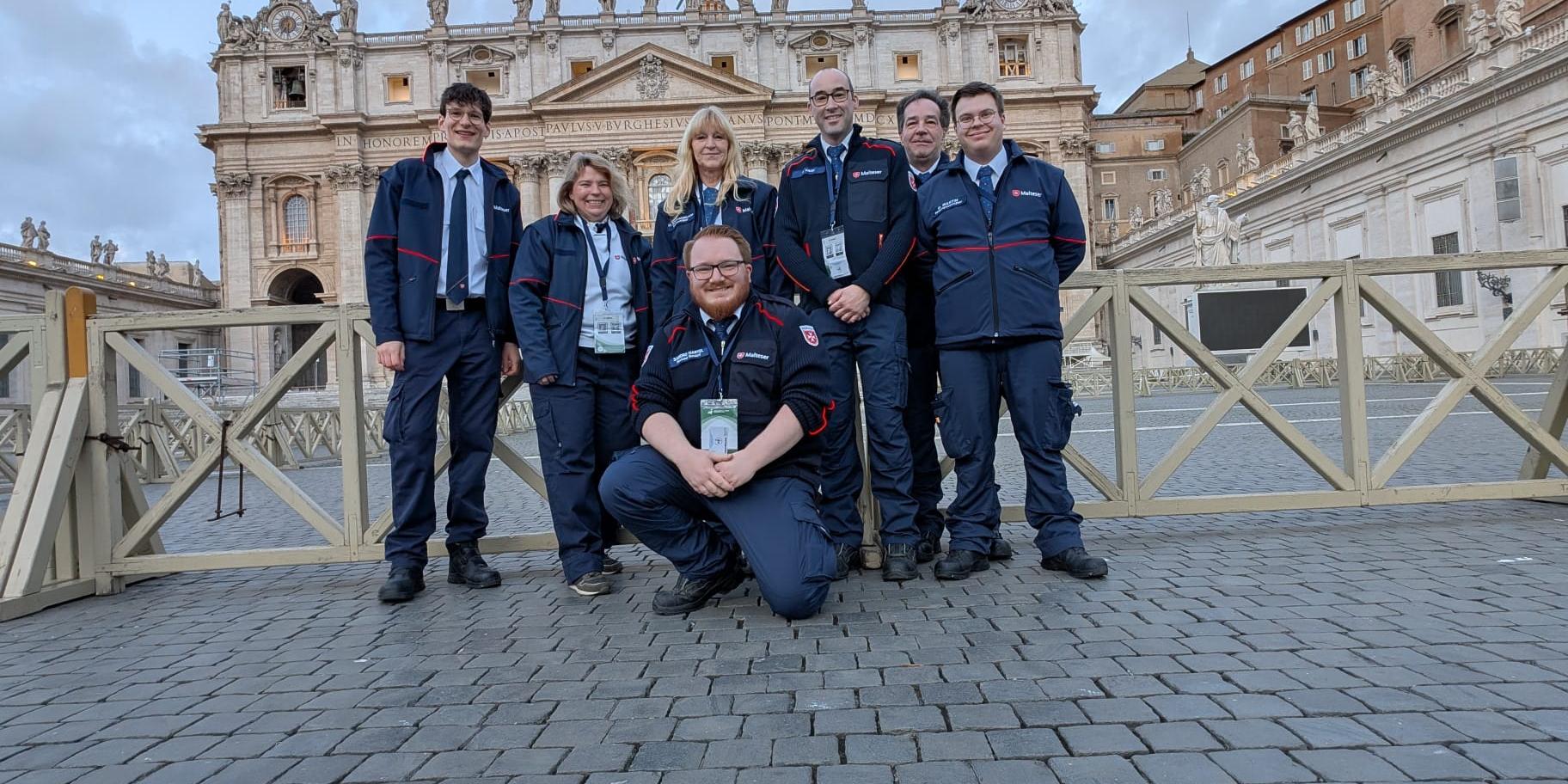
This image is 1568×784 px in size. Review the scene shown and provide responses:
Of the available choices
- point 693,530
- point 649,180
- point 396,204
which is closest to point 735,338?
point 693,530

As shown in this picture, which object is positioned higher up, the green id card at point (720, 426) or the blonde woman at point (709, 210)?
the blonde woman at point (709, 210)

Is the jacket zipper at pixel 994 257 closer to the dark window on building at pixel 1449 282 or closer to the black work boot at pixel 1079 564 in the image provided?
the black work boot at pixel 1079 564

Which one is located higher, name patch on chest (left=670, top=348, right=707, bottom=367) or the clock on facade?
the clock on facade

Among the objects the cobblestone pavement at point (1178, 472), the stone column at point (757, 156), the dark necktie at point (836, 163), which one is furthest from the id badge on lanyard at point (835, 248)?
the stone column at point (757, 156)

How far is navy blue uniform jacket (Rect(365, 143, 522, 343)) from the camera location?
13.1 ft

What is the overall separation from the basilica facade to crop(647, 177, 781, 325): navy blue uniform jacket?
4603 centimetres

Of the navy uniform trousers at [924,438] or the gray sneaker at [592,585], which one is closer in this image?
the gray sneaker at [592,585]

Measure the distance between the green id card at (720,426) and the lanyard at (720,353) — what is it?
0.11 meters

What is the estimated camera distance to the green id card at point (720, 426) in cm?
353

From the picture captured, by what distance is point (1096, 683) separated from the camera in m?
2.48

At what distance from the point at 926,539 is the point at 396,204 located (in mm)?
2969

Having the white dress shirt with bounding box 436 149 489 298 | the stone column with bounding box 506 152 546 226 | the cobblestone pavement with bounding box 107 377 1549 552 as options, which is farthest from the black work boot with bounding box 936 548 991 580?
the stone column with bounding box 506 152 546 226

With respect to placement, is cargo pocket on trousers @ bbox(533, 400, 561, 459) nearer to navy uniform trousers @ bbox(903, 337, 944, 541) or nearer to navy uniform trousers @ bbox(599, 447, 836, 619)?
navy uniform trousers @ bbox(599, 447, 836, 619)

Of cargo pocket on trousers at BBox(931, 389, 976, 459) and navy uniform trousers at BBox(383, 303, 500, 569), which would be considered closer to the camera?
cargo pocket on trousers at BBox(931, 389, 976, 459)
